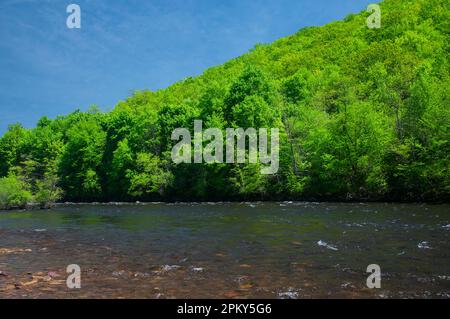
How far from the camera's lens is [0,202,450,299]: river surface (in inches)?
457

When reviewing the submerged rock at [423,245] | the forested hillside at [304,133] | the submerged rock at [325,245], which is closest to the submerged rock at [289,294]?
the submerged rock at [325,245]

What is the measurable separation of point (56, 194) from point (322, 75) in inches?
2637

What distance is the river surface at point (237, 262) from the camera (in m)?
11.6

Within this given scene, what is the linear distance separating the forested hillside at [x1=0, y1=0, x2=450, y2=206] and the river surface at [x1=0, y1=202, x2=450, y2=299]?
2541 centimetres

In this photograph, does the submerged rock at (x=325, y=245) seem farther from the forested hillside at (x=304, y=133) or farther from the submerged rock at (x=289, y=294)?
the forested hillside at (x=304, y=133)

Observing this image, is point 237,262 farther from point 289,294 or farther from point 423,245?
point 423,245

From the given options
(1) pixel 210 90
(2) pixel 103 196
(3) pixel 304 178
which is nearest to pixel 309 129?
(3) pixel 304 178

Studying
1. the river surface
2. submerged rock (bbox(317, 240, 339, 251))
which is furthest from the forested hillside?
submerged rock (bbox(317, 240, 339, 251))

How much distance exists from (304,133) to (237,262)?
164 ft

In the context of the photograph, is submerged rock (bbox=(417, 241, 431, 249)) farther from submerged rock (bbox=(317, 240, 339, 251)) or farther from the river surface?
submerged rock (bbox=(317, 240, 339, 251))

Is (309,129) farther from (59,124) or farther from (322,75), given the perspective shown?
(59,124)

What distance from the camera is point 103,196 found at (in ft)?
298

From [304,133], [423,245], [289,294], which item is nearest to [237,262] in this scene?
[289,294]

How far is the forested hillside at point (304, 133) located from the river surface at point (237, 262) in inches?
1000
